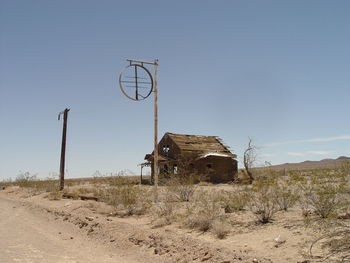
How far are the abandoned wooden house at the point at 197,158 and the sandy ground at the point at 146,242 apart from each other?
1989cm

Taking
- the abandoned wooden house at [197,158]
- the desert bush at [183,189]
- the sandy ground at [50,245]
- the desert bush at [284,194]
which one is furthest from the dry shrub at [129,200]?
the abandoned wooden house at [197,158]

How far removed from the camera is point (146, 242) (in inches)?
344

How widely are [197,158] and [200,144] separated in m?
3.55

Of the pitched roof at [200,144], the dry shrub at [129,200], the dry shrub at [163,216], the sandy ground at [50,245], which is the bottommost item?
the sandy ground at [50,245]

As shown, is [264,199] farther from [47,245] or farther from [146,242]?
[47,245]

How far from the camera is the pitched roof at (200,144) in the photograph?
3344cm

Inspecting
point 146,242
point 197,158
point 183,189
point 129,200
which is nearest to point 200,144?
point 197,158

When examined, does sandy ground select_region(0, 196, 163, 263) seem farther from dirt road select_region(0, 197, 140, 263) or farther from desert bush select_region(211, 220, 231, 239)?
desert bush select_region(211, 220, 231, 239)

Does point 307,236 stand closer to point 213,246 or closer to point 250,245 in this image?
point 250,245

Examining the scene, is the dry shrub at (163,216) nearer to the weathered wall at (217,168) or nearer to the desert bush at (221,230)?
the desert bush at (221,230)

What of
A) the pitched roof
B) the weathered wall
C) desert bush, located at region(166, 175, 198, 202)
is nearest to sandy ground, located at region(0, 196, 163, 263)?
desert bush, located at region(166, 175, 198, 202)

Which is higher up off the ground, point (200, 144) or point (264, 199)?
point (200, 144)

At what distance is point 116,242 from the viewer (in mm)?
9328

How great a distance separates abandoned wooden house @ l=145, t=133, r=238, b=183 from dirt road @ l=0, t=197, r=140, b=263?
19273mm
